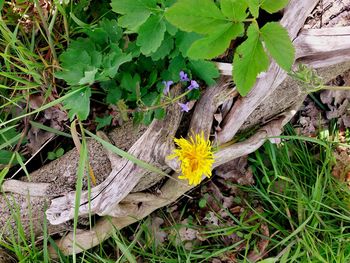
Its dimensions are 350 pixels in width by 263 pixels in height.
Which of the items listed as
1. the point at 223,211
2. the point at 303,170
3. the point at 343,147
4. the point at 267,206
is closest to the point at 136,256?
the point at 223,211

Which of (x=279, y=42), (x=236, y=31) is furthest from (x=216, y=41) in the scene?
(x=279, y=42)

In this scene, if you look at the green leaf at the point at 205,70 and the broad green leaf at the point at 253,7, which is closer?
the broad green leaf at the point at 253,7

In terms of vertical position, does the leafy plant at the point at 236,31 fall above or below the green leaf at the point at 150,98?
above

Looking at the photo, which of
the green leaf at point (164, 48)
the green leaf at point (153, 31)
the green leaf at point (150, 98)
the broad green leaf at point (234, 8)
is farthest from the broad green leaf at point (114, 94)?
the broad green leaf at point (234, 8)

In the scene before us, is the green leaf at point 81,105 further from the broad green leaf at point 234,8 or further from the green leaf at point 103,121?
the broad green leaf at point 234,8

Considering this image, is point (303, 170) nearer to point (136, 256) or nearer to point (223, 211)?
point (223, 211)

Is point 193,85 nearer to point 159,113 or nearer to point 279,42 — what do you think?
point 159,113
